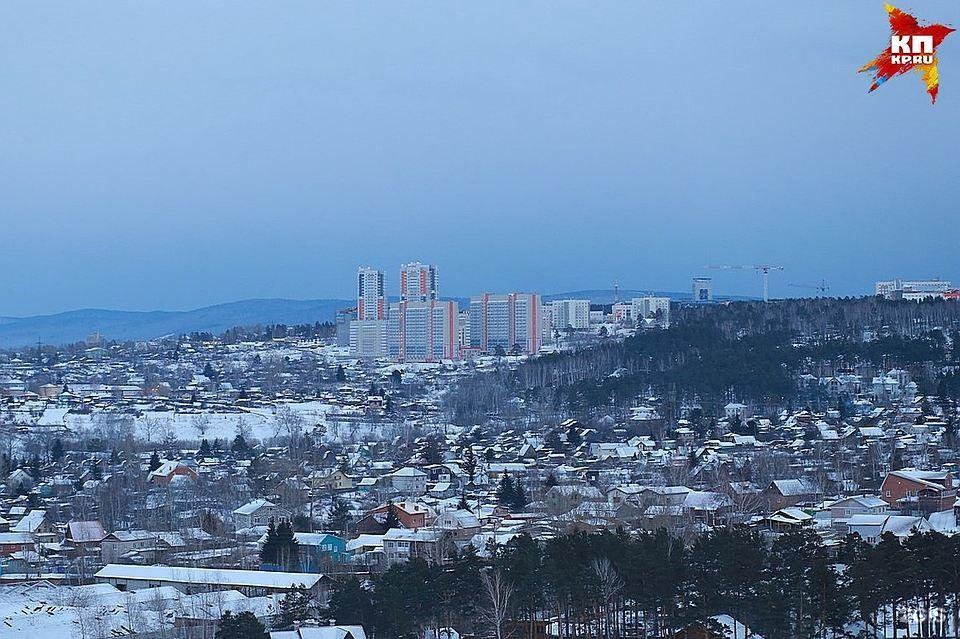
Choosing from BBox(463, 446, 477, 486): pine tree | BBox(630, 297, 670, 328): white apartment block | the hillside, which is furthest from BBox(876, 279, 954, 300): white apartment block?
the hillside

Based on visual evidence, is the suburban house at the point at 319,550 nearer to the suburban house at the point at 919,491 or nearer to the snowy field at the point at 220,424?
the suburban house at the point at 919,491

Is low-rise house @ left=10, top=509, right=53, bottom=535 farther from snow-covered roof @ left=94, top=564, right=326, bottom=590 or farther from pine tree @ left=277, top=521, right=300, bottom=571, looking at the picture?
pine tree @ left=277, top=521, right=300, bottom=571

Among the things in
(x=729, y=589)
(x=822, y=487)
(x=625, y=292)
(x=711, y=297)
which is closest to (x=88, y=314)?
(x=625, y=292)

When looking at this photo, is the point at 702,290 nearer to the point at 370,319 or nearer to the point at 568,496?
the point at 370,319

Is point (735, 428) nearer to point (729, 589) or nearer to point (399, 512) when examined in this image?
point (399, 512)

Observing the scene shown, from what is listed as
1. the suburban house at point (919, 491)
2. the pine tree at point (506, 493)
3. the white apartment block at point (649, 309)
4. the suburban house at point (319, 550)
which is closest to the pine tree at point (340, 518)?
the suburban house at point (319, 550)

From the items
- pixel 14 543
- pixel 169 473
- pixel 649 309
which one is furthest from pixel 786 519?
pixel 649 309
